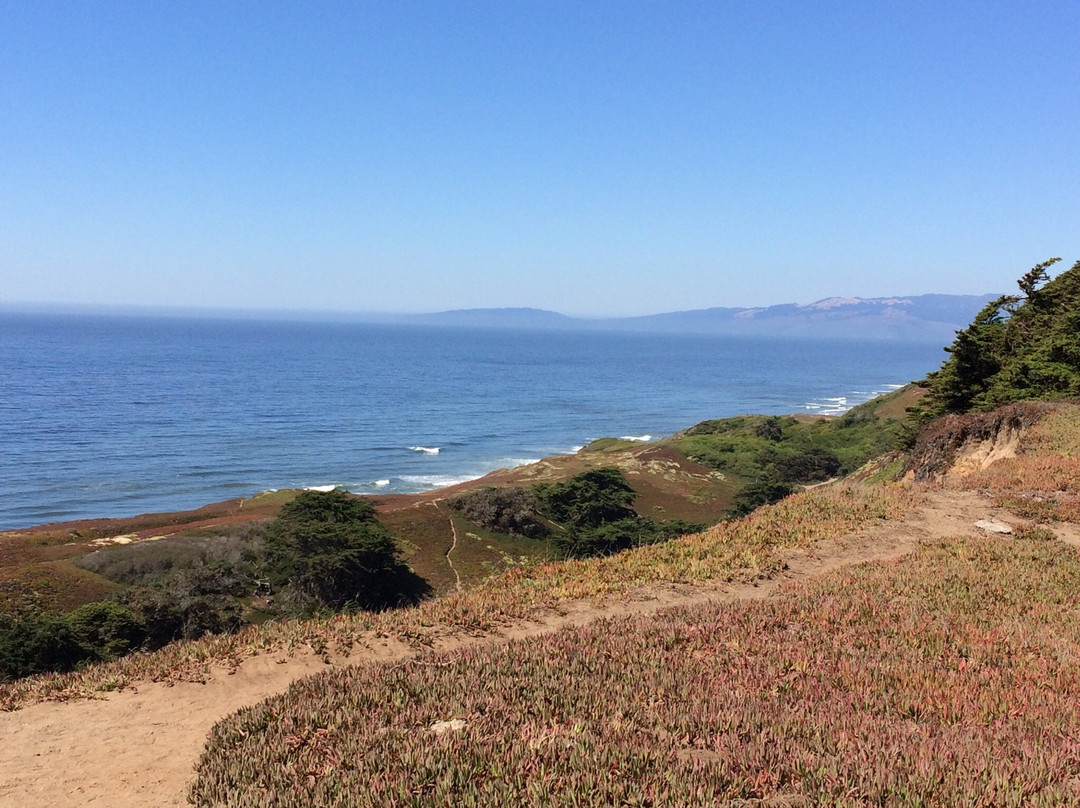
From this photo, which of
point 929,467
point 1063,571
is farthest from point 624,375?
point 1063,571

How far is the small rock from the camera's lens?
235 inches

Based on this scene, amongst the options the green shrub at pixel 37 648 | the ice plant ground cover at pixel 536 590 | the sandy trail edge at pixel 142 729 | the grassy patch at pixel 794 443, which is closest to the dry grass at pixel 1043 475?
the ice plant ground cover at pixel 536 590

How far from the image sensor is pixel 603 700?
21.5 ft

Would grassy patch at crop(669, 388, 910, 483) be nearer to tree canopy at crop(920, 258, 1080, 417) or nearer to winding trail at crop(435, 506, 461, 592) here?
tree canopy at crop(920, 258, 1080, 417)

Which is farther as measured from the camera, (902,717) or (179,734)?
(179,734)

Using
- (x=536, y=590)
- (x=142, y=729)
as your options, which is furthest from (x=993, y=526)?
(x=142, y=729)

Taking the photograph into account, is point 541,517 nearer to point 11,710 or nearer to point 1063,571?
point 1063,571

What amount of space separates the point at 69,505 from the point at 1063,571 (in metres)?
61.0

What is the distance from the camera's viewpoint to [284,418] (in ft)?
306

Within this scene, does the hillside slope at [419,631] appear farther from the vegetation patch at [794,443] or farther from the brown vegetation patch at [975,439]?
the vegetation patch at [794,443]

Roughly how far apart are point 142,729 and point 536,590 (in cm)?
612

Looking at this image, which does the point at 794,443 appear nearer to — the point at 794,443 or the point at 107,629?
the point at 794,443

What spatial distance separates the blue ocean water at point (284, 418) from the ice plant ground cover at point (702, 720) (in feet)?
177

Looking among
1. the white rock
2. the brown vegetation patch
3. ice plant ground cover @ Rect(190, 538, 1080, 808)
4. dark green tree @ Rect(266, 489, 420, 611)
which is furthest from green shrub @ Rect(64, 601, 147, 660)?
the brown vegetation patch
